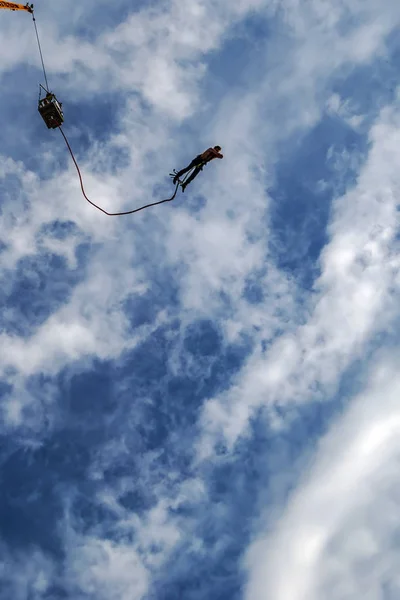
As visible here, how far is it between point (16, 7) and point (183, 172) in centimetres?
4817

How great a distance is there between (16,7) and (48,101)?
87.9 ft

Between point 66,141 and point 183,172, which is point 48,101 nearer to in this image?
point 66,141

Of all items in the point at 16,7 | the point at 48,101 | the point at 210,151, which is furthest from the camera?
the point at 16,7

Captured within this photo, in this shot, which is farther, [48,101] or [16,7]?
[16,7]

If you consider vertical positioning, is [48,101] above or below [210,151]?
above

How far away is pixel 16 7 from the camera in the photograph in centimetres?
6631

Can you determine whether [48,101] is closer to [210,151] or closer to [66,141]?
[66,141]

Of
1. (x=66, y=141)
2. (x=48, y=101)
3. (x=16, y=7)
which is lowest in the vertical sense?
(x=66, y=141)

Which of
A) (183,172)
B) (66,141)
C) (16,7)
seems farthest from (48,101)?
(16,7)

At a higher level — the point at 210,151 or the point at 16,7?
the point at 16,7

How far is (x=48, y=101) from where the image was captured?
50781 mm

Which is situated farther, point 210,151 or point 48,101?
point 48,101

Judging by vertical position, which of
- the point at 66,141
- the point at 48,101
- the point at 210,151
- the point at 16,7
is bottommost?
the point at 210,151

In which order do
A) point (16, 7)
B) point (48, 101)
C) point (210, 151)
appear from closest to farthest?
point (210, 151), point (48, 101), point (16, 7)
